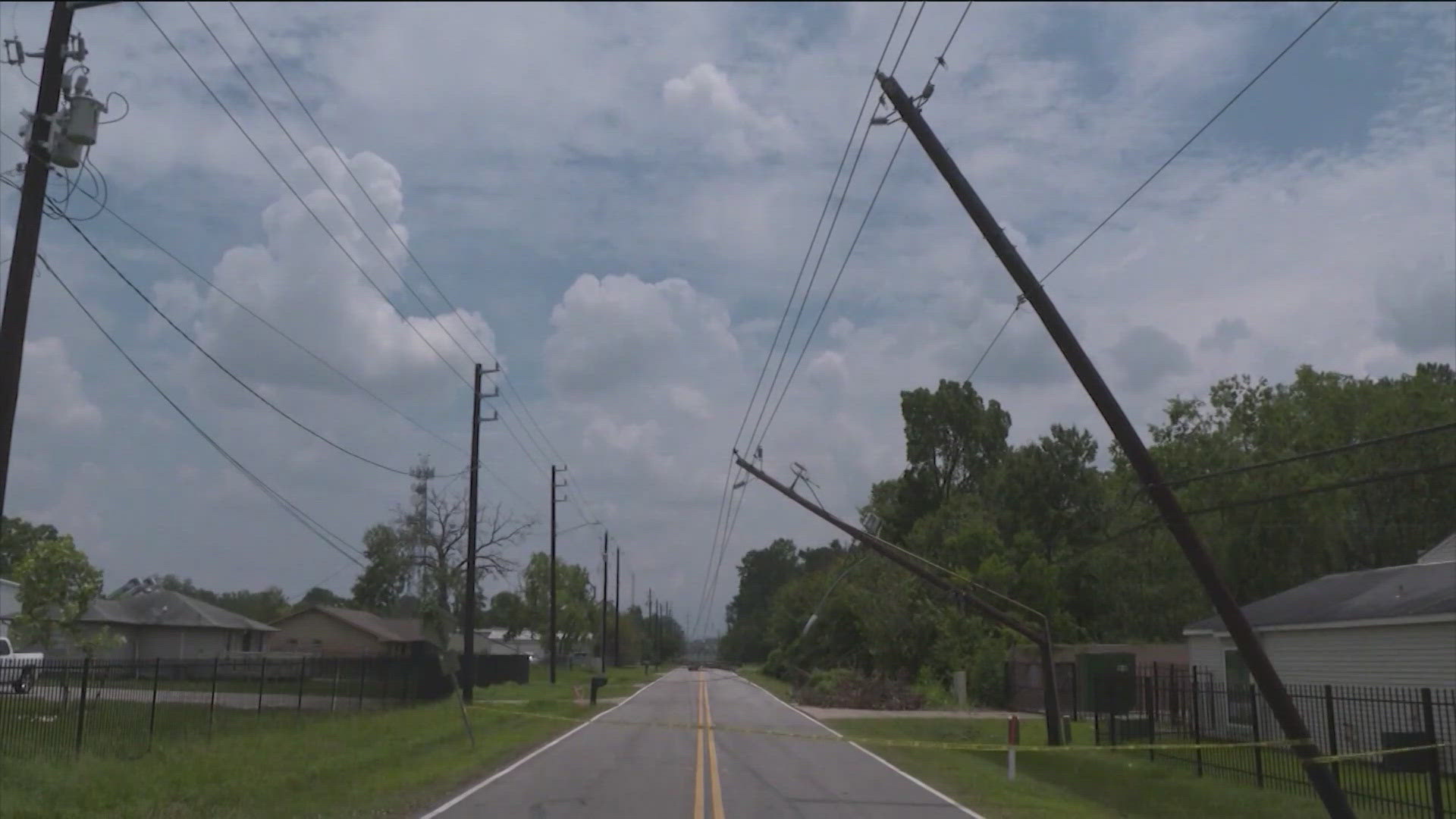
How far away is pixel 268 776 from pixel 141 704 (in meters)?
3.40

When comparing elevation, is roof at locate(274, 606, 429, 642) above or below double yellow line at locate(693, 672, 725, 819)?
above

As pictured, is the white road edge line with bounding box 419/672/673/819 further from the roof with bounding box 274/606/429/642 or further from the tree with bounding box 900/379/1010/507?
the tree with bounding box 900/379/1010/507

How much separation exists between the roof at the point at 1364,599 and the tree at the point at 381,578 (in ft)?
234

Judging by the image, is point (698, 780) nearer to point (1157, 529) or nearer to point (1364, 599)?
point (1364, 599)

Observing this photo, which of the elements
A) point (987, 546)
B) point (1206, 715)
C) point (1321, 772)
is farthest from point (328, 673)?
point (987, 546)

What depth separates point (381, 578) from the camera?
123 metres

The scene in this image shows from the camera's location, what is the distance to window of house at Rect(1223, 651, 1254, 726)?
28259 millimetres

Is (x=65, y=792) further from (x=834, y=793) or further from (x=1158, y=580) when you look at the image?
(x=1158, y=580)

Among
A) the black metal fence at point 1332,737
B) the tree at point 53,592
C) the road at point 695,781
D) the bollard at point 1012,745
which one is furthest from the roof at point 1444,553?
the tree at point 53,592

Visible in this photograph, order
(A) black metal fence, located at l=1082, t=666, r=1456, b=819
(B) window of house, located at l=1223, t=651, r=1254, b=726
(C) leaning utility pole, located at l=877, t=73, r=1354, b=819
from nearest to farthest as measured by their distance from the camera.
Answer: (C) leaning utility pole, located at l=877, t=73, r=1354, b=819 < (A) black metal fence, located at l=1082, t=666, r=1456, b=819 < (B) window of house, located at l=1223, t=651, r=1254, b=726

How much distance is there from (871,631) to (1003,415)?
124 ft

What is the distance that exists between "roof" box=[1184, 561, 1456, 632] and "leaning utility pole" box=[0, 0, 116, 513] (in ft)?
76.3

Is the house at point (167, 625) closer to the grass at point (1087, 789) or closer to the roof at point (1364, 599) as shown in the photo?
the grass at point (1087, 789)

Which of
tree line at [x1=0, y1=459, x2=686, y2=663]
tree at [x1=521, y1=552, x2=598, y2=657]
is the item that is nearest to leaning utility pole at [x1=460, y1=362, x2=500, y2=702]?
tree line at [x1=0, y1=459, x2=686, y2=663]
